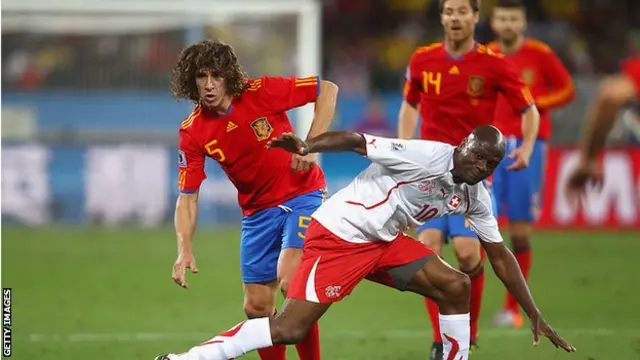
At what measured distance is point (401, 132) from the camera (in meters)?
8.52

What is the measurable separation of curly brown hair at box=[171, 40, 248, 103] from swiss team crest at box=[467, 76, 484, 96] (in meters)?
1.92

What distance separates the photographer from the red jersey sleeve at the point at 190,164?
6.87 meters

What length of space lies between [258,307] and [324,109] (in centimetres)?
127

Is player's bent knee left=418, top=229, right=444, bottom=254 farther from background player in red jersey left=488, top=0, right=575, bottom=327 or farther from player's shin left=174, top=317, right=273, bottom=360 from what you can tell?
player's shin left=174, top=317, right=273, bottom=360

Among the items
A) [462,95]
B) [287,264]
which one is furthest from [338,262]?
[462,95]

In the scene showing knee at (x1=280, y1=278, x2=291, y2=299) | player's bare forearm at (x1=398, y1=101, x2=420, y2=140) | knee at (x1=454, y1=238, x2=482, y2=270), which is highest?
player's bare forearm at (x1=398, y1=101, x2=420, y2=140)

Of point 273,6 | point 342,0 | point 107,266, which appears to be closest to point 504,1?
point 107,266

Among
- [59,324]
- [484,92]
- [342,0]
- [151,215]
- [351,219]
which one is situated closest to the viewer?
[351,219]

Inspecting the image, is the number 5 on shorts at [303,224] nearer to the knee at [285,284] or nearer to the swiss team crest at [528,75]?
the knee at [285,284]

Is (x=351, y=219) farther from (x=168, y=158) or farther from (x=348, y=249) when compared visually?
(x=168, y=158)

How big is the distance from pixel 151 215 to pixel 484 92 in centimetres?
1054

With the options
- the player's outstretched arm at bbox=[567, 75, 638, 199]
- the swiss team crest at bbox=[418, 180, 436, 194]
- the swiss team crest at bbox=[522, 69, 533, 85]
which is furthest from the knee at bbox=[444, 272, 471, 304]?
the swiss team crest at bbox=[522, 69, 533, 85]

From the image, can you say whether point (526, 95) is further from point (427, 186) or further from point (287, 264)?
point (287, 264)

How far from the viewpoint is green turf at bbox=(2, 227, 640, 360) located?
870 cm
